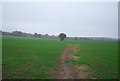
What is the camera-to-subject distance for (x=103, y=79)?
793 centimetres

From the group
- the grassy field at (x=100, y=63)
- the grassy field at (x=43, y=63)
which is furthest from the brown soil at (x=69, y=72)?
the grassy field at (x=100, y=63)

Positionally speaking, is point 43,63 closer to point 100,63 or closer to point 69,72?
point 69,72

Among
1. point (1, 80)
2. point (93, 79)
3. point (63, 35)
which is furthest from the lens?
point (63, 35)

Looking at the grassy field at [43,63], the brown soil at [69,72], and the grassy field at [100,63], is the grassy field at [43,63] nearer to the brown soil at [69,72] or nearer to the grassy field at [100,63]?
the grassy field at [100,63]

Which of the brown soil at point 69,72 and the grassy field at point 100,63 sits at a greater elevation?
the brown soil at point 69,72

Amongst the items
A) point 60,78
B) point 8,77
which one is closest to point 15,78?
point 8,77

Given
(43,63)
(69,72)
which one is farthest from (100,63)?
(43,63)

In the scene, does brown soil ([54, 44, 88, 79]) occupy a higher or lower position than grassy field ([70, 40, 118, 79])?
higher

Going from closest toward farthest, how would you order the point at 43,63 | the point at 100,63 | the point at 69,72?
the point at 69,72, the point at 43,63, the point at 100,63

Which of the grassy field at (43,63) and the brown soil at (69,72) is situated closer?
the brown soil at (69,72)

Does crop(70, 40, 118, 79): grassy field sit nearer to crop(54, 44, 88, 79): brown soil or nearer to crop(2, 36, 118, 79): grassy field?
crop(2, 36, 118, 79): grassy field

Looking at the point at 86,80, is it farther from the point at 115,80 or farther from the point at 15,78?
the point at 15,78

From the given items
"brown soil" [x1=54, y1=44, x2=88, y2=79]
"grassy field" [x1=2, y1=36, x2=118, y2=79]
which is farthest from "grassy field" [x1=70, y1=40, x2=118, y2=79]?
"brown soil" [x1=54, y1=44, x2=88, y2=79]

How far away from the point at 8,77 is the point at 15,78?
0.57m
